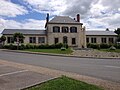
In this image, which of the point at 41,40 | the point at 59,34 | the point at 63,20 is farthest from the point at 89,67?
the point at 63,20

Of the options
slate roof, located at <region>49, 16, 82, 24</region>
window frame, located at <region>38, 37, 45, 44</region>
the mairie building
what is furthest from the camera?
window frame, located at <region>38, 37, 45, 44</region>

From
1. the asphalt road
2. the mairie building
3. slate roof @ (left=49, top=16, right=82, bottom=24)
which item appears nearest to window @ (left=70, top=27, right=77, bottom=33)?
the mairie building

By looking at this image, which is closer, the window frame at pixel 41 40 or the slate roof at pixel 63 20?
the slate roof at pixel 63 20

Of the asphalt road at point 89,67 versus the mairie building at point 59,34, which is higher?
the mairie building at point 59,34

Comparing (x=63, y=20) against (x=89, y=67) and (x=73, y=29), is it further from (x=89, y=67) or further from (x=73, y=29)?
(x=89, y=67)

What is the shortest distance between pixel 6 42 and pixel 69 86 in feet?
175

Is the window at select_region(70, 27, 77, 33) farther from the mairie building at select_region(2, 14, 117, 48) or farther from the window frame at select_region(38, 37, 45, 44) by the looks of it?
the window frame at select_region(38, 37, 45, 44)

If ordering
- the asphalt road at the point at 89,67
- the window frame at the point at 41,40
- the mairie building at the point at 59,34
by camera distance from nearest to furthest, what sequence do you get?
the asphalt road at the point at 89,67 → the mairie building at the point at 59,34 → the window frame at the point at 41,40

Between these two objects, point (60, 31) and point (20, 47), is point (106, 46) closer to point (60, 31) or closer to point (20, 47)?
point (60, 31)

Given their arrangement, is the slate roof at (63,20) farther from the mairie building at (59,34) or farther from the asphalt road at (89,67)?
the asphalt road at (89,67)

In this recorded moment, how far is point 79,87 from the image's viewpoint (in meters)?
8.43

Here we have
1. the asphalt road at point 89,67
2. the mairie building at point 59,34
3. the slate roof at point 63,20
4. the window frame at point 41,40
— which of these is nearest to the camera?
the asphalt road at point 89,67

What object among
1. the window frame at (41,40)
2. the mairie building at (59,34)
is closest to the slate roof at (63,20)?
the mairie building at (59,34)

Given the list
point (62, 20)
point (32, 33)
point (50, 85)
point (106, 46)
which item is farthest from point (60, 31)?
point (50, 85)
